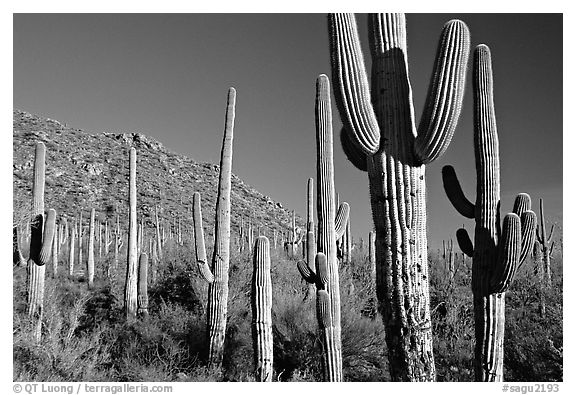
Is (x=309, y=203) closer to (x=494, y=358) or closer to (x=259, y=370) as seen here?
(x=259, y=370)

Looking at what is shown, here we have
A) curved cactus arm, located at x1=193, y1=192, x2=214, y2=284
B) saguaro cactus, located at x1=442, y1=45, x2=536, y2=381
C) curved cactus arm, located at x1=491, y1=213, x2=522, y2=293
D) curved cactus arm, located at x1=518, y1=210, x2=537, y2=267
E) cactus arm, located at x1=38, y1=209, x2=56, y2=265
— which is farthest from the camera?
curved cactus arm, located at x1=193, y1=192, x2=214, y2=284

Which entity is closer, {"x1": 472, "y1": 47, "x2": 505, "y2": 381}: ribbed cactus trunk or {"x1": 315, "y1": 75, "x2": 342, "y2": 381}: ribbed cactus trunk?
{"x1": 472, "y1": 47, "x2": 505, "y2": 381}: ribbed cactus trunk

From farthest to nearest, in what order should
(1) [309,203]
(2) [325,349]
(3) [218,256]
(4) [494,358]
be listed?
(1) [309,203], (3) [218,256], (2) [325,349], (4) [494,358]

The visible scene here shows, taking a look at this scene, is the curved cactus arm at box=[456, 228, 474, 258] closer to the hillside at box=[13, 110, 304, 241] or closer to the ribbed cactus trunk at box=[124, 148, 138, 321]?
the ribbed cactus trunk at box=[124, 148, 138, 321]

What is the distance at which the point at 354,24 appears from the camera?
5637 mm

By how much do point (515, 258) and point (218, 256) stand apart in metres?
6.48

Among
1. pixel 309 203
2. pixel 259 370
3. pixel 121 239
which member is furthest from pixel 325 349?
pixel 121 239

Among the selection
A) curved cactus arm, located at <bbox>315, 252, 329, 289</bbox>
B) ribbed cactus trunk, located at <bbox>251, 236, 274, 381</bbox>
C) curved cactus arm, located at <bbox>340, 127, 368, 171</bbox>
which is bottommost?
ribbed cactus trunk, located at <bbox>251, 236, 274, 381</bbox>

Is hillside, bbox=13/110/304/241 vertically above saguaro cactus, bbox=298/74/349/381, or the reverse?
hillside, bbox=13/110/304/241

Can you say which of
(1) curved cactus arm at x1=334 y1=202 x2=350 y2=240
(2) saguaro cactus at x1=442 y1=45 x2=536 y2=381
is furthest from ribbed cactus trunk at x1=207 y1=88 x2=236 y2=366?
(2) saguaro cactus at x1=442 y1=45 x2=536 y2=381

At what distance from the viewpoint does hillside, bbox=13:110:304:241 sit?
32.0 meters

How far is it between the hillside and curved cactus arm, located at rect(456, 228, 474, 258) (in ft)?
75.0

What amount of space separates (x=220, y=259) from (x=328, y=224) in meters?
3.18

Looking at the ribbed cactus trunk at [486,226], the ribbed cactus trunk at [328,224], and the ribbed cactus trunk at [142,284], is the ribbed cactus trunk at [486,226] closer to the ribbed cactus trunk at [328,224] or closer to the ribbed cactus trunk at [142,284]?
the ribbed cactus trunk at [328,224]
